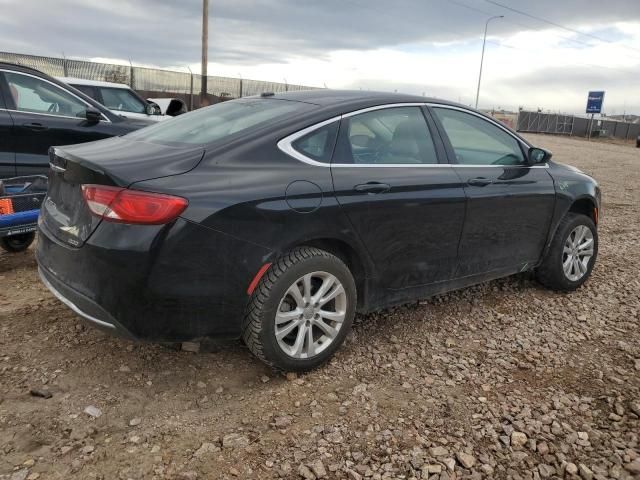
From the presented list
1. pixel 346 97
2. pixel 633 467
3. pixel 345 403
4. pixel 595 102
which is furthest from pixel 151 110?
pixel 595 102

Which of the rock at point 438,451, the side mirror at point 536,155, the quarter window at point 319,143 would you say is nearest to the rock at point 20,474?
the rock at point 438,451

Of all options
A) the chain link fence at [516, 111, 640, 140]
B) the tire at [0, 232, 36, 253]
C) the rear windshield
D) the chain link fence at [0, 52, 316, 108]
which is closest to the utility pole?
the chain link fence at [0, 52, 316, 108]

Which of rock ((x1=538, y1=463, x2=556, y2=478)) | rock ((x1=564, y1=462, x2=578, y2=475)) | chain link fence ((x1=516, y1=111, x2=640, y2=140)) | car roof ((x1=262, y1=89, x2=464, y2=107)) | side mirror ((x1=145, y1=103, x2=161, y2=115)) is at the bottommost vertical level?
rock ((x1=538, y1=463, x2=556, y2=478))

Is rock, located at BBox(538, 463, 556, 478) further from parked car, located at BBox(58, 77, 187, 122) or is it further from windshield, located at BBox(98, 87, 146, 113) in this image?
windshield, located at BBox(98, 87, 146, 113)

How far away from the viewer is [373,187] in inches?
126

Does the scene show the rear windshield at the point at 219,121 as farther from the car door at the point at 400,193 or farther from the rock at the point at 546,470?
the rock at the point at 546,470

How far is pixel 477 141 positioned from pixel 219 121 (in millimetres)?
1922

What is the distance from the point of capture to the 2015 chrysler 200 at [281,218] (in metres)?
2.57

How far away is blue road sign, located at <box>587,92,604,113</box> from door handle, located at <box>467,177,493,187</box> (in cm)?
6126

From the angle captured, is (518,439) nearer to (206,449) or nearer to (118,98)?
(206,449)

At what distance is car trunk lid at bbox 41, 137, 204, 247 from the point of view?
8.61ft

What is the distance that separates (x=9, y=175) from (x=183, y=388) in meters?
3.70

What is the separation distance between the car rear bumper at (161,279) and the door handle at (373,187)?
74 centimetres

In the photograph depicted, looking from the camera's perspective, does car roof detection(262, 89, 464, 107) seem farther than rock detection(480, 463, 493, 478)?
Yes
